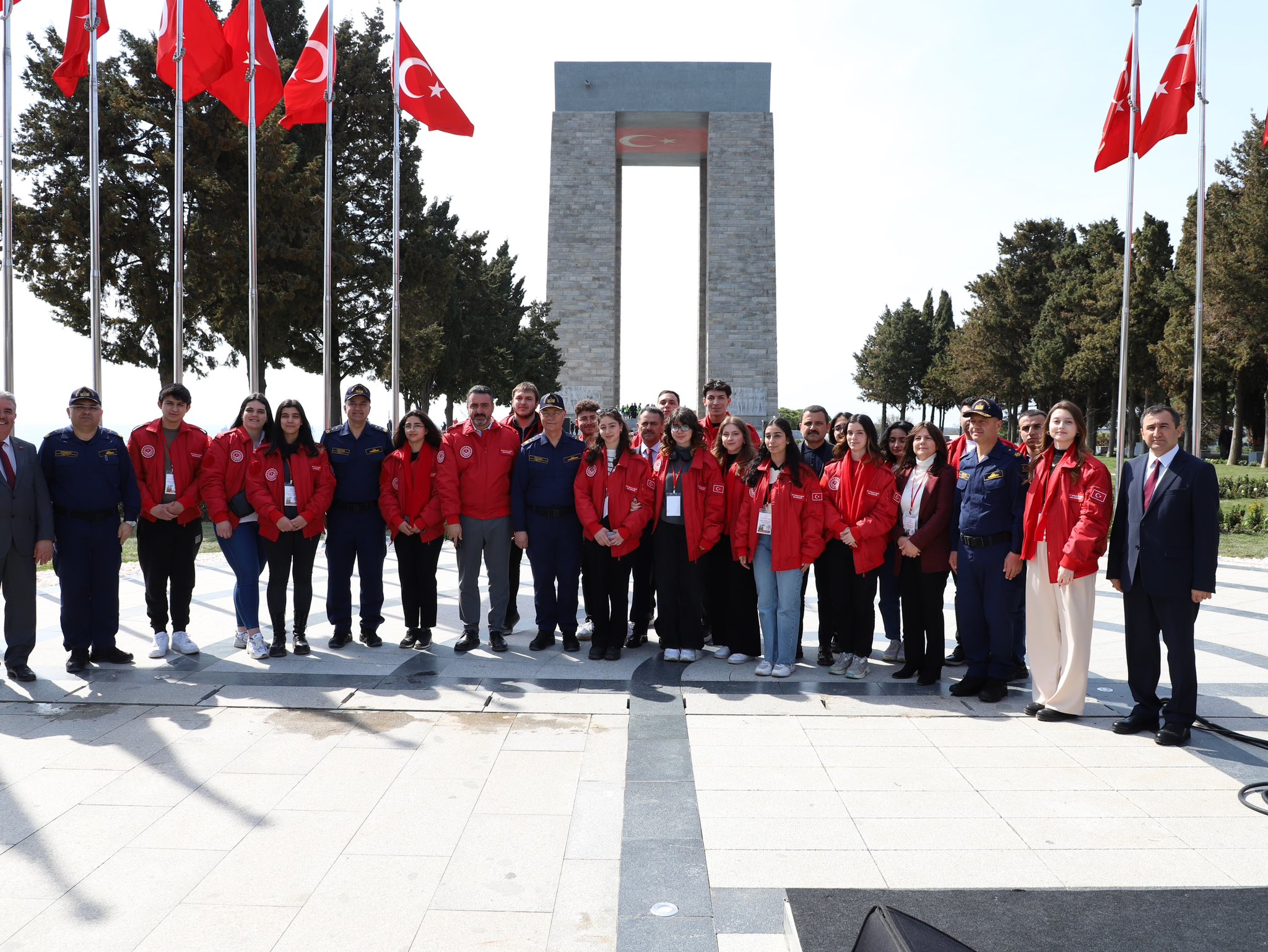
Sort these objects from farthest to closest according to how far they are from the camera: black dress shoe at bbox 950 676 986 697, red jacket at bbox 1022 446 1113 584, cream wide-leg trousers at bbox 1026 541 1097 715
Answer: black dress shoe at bbox 950 676 986 697 → cream wide-leg trousers at bbox 1026 541 1097 715 → red jacket at bbox 1022 446 1113 584

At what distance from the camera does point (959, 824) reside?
140 inches

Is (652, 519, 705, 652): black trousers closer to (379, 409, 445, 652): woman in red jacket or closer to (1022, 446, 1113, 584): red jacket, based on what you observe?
(379, 409, 445, 652): woman in red jacket

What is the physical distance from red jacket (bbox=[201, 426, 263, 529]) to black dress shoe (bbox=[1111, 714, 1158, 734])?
542cm

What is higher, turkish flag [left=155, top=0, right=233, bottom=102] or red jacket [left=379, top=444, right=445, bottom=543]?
turkish flag [left=155, top=0, right=233, bottom=102]

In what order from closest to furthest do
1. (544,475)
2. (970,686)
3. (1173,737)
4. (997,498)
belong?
(1173,737), (997,498), (970,686), (544,475)

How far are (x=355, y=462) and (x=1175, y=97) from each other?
→ 10.9m

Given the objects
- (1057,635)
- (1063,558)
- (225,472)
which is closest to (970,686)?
(1057,635)

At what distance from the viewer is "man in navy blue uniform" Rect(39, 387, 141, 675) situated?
19.0 feet

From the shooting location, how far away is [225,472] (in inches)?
247

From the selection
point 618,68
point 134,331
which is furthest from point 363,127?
point 618,68

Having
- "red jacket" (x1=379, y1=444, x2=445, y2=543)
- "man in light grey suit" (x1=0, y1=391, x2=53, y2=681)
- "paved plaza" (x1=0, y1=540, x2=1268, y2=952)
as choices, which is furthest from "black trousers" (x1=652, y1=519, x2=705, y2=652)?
"man in light grey suit" (x1=0, y1=391, x2=53, y2=681)

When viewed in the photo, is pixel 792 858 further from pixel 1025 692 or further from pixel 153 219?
pixel 153 219

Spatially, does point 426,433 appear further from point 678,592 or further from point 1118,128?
point 1118,128

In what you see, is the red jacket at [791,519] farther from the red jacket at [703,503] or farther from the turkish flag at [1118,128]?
the turkish flag at [1118,128]
